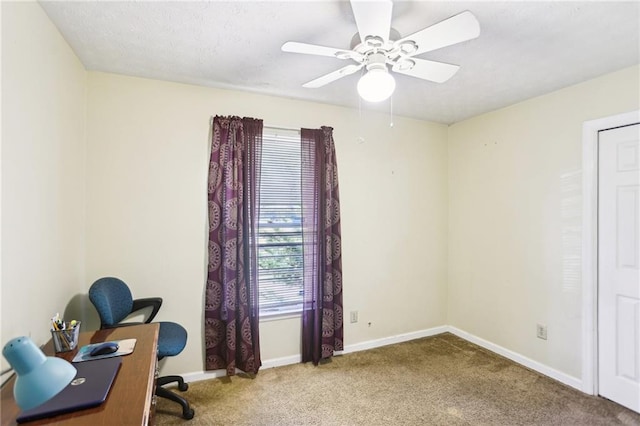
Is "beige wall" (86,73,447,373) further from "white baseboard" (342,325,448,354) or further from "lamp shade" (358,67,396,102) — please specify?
"lamp shade" (358,67,396,102)

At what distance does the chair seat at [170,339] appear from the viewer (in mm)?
2057

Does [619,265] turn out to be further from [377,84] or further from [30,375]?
[30,375]

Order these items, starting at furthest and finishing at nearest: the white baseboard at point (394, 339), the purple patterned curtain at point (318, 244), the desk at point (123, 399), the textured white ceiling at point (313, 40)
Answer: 1. the white baseboard at point (394, 339)
2. the purple patterned curtain at point (318, 244)
3. the textured white ceiling at point (313, 40)
4. the desk at point (123, 399)

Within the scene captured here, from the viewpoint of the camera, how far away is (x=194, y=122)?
2.64 m

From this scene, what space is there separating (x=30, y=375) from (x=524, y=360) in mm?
3458

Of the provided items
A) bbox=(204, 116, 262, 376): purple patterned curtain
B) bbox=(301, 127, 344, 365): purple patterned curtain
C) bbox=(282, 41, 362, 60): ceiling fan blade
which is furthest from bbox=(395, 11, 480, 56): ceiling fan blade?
bbox=(204, 116, 262, 376): purple patterned curtain

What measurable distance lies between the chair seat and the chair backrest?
29 centimetres

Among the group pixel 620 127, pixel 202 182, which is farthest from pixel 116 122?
pixel 620 127

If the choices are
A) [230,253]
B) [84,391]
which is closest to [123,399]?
[84,391]

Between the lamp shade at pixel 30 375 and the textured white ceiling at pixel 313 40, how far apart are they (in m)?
1.57

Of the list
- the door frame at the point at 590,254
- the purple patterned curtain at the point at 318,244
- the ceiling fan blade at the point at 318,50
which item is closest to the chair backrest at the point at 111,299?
the purple patterned curtain at the point at 318,244

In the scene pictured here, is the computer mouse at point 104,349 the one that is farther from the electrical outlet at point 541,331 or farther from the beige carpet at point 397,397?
the electrical outlet at point 541,331

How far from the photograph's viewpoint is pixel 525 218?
9.66ft

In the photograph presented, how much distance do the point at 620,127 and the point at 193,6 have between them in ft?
9.55
